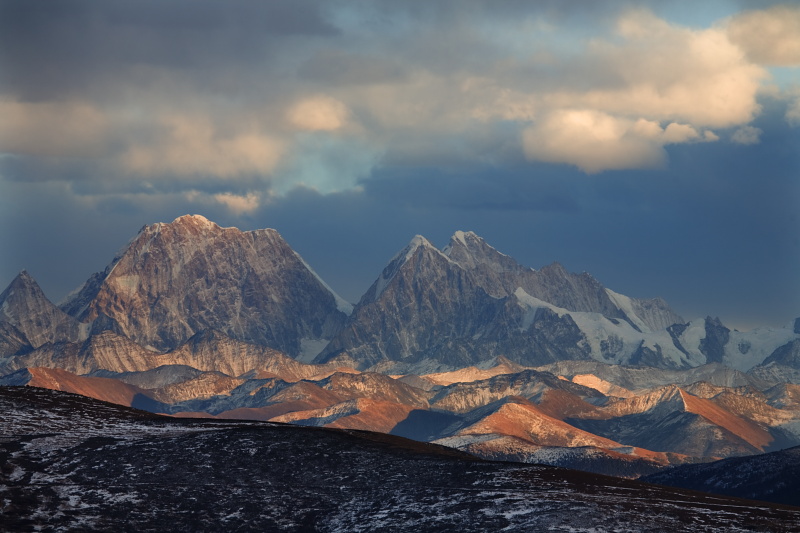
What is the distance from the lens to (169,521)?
141 m

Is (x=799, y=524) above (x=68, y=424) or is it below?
below

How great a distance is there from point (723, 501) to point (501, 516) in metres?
35.9

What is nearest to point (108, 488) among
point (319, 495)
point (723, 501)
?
point (319, 495)

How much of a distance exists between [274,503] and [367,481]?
16076 mm

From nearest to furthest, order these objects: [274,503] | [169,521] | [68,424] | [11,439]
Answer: [169,521] < [274,503] < [11,439] < [68,424]

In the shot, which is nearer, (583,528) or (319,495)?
(583,528)

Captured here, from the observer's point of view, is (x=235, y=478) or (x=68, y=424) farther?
(x=68, y=424)

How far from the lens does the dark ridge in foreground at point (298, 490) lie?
13775 cm

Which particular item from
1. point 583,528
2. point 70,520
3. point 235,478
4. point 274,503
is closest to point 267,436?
point 235,478

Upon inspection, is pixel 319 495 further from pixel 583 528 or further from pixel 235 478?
pixel 583 528

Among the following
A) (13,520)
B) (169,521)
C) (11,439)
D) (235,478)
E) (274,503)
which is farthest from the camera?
(11,439)

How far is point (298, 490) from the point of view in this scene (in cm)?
15738

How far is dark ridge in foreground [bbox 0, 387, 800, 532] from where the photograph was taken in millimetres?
137750

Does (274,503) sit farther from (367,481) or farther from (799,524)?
(799,524)
